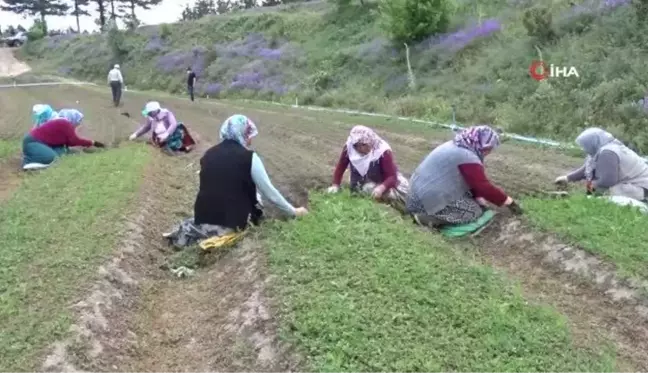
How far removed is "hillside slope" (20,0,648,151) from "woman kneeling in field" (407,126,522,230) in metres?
5.17

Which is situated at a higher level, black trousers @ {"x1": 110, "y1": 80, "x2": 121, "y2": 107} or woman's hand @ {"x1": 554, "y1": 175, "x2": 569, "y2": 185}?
woman's hand @ {"x1": 554, "y1": 175, "x2": 569, "y2": 185}

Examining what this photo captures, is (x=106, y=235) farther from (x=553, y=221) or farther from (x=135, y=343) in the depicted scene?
(x=553, y=221)

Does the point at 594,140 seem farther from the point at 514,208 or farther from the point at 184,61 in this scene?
the point at 184,61

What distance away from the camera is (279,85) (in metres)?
28.6

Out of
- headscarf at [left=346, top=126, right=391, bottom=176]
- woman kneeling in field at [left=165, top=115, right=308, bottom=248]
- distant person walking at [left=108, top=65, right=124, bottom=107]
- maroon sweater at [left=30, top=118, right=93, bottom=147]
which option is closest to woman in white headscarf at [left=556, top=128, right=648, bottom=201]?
headscarf at [left=346, top=126, right=391, bottom=176]

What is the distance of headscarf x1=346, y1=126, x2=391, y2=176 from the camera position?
7438 mm

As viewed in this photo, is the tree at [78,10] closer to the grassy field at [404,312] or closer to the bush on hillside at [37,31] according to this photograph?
the bush on hillside at [37,31]

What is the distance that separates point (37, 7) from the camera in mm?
59906

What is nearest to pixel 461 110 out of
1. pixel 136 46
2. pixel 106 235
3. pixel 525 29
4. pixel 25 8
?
pixel 525 29

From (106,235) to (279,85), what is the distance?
22456 mm

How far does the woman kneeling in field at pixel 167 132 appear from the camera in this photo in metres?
12.3

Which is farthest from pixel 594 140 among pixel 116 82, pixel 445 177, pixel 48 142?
pixel 116 82

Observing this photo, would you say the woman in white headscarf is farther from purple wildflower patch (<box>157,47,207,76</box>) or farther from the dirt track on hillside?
purple wildflower patch (<box>157,47,207,76</box>)

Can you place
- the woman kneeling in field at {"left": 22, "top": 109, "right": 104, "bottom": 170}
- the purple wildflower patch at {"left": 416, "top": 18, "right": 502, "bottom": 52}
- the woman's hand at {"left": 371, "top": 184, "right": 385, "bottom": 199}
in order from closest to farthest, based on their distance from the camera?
1. the woman's hand at {"left": 371, "top": 184, "right": 385, "bottom": 199}
2. the woman kneeling in field at {"left": 22, "top": 109, "right": 104, "bottom": 170}
3. the purple wildflower patch at {"left": 416, "top": 18, "right": 502, "bottom": 52}
